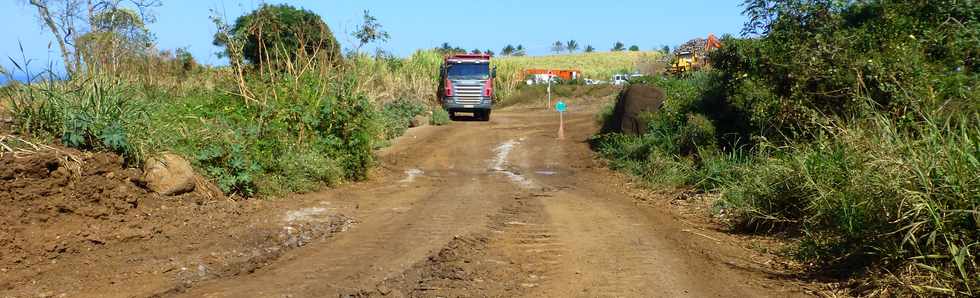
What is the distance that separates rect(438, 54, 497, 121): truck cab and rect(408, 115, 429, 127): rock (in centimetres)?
141

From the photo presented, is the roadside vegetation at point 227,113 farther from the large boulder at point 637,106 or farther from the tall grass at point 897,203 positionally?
the tall grass at point 897,203

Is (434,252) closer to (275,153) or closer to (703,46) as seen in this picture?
(275,153)

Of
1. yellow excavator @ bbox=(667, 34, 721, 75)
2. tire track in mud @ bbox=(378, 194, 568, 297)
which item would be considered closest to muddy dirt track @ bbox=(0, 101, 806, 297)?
tire track in mud @ bbox=(378, 194, 568, 297)

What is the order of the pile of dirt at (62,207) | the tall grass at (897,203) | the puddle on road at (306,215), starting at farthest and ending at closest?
the puddle on road at (306,215), the pile of dirt at (62,207), the tall grass at (897,203)

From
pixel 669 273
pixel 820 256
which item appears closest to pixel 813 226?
pixel 820 256

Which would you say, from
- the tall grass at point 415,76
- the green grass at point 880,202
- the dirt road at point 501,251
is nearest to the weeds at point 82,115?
the dirt road at point 501,251

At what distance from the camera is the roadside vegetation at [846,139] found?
6660 mm

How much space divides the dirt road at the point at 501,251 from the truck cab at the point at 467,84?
67.2ft

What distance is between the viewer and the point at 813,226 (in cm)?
870

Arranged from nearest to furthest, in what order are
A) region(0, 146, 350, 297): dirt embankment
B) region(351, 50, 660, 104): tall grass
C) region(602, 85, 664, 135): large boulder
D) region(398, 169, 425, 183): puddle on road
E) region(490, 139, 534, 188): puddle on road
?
region(0, 146, 350, 297): dirt embankment
region(490, 139, 534, 188): puddle on road
region(398, 169, 425, 183): puddle on road
region(602, 85, 664, 135): large boulder
region(351, 50, 660, 104): tall grass

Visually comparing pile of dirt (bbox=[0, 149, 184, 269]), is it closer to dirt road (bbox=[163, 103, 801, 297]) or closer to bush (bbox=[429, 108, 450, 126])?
dirt road (bbox=[163, 103, 801, 297])

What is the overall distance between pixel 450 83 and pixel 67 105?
27532mm

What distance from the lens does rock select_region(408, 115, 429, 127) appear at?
33716mm

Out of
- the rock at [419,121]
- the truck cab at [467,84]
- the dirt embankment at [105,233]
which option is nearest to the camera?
the dirt embankment at [105,233]
